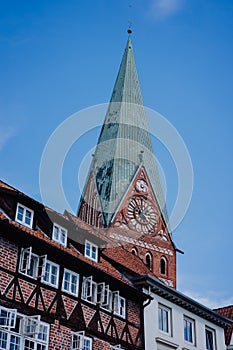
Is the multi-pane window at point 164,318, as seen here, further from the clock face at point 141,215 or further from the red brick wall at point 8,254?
the clock face at point 141,215

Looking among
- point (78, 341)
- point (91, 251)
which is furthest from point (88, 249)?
point (78, 341)

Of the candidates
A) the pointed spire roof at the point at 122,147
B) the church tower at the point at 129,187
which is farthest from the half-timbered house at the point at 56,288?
the pointed spire roof at the point at 122,147

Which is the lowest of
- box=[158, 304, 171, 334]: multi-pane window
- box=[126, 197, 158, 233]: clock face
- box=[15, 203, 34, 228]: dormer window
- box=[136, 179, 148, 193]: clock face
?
box=[158, 304, 171, 334]: multi-pane window

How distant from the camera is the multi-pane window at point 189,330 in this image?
30150 millimetres

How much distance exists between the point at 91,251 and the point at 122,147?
141 feet

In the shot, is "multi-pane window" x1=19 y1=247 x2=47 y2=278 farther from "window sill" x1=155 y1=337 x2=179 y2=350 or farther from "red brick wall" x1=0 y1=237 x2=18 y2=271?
"window sill" x1=155 y1=337 x2=179 y2=350

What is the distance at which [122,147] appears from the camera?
68625mm

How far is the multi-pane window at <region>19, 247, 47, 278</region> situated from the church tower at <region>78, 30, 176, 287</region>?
3514 centimetres

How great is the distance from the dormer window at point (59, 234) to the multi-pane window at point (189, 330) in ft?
30.4

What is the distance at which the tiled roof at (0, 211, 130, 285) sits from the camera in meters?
21.7

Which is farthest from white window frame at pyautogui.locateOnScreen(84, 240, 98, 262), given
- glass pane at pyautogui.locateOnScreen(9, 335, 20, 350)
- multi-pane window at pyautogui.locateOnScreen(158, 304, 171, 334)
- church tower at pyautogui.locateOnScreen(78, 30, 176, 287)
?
church tower at pyautogui.locateOnScreen(78, 30, 176, 287)

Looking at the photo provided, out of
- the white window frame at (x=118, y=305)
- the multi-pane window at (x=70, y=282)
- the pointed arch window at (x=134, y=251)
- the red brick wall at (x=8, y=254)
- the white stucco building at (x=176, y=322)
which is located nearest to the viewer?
the red brick wall at (x=8, y=254)

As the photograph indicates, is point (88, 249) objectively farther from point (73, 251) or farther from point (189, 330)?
point (189, 330)

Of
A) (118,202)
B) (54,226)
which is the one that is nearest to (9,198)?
(54,226)
